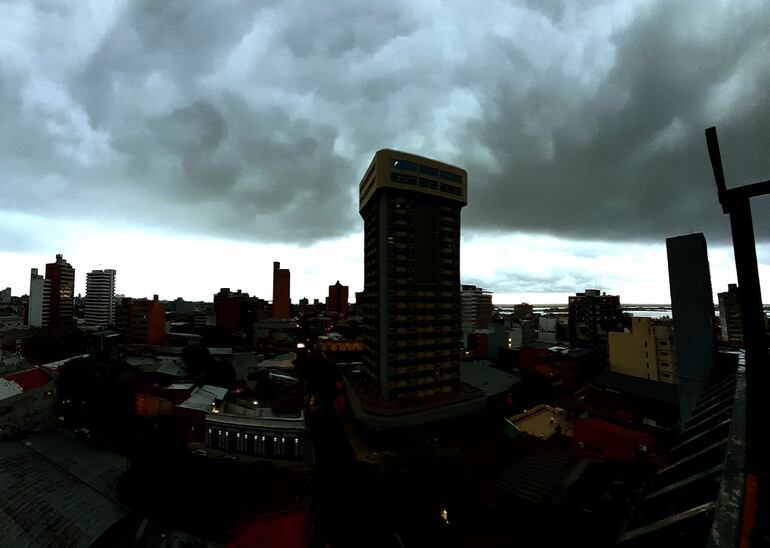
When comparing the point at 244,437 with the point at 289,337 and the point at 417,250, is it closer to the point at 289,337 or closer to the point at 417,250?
the point at 417,250

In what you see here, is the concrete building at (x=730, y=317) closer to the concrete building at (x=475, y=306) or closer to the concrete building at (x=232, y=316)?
the concrete building at (x=475, y=306)

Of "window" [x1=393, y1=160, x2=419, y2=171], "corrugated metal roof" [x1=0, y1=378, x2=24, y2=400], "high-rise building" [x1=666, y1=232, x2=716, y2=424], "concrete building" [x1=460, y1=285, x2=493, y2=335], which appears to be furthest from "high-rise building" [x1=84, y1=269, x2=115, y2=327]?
"high-rise building" [x1=666, y1=232, x2=716, y2=424]

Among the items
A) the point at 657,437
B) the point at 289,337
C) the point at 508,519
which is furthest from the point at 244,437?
the point at 289,337

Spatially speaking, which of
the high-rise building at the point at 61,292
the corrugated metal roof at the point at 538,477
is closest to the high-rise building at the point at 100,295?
the high-rise building at the point at 61,292

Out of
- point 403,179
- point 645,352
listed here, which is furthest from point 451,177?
point 645,352

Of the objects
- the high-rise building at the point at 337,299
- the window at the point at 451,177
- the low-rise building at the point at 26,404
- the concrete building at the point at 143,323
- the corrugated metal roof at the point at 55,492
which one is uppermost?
the window at the point at 451,177

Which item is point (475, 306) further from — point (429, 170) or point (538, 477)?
point (538, 477)
